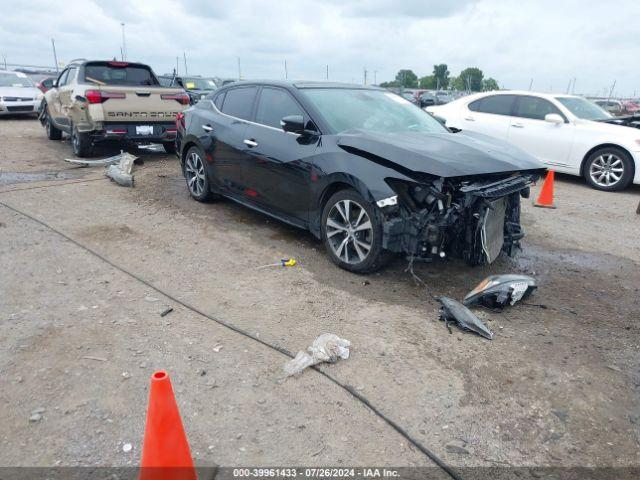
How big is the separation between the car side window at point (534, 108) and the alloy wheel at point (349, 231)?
6357 mm

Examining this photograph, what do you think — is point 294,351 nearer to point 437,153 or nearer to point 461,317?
point 461,317

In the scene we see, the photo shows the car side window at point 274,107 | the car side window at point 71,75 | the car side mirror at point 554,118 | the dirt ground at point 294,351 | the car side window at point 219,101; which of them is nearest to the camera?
the dirt ground at point 294,351

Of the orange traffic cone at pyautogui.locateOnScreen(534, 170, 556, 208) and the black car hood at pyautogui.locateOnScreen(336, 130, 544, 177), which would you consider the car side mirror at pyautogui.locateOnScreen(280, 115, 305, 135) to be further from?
the orange traffic cone at pyautogui.locateOnScreen(534, 170, 556, 208)

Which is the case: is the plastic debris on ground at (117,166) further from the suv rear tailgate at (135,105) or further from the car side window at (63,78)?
the car side window at (63,78)

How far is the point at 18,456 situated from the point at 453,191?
335 cm

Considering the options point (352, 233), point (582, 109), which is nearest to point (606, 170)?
point (582, 109)

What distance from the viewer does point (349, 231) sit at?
14.6 feet

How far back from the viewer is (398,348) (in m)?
3.36

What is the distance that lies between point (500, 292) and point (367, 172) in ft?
4.78

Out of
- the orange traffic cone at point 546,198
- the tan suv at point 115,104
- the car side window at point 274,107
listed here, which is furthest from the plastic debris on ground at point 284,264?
the tan suv at point 115,104

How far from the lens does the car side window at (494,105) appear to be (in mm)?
9492

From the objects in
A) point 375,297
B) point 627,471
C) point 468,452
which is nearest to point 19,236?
point 375,297

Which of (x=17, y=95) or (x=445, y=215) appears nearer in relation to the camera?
(x=445, y=215)

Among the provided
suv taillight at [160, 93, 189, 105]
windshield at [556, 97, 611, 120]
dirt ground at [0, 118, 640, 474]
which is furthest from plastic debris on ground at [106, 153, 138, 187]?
windshield at [556, 97, 611, 120]
